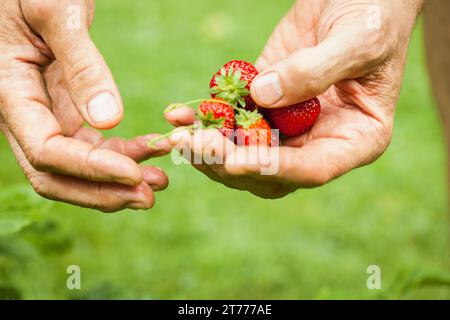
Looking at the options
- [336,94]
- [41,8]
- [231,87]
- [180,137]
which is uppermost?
[41,8]

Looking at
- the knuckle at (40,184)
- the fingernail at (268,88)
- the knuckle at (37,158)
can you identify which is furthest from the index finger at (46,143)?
the fingernail at (268,88)

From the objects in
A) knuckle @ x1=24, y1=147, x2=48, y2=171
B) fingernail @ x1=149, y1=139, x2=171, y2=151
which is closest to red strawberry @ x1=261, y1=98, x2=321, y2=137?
fingernail @ x1=149, y1=139, x2=171, y2=151

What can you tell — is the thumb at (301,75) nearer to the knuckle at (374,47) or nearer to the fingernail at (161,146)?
the knuckle at (374,47)

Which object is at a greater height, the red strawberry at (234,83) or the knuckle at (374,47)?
the knuckle at (374,47)

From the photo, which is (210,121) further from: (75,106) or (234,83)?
(75,106)

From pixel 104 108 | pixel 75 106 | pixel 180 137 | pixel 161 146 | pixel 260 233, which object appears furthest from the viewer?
pixel 260 233

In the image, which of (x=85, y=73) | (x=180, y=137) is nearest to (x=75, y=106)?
(x=85, y=73)
